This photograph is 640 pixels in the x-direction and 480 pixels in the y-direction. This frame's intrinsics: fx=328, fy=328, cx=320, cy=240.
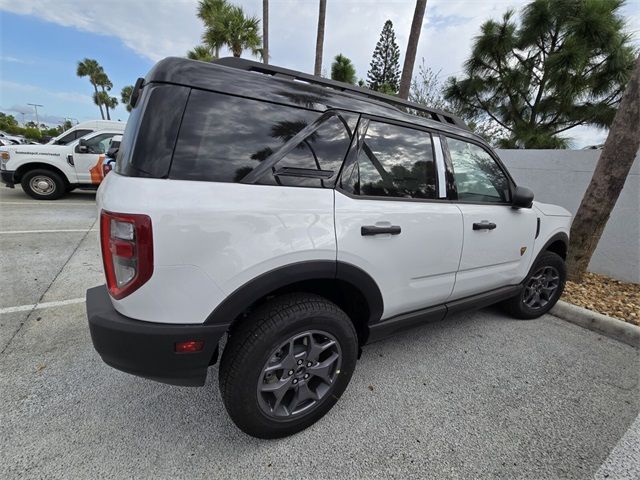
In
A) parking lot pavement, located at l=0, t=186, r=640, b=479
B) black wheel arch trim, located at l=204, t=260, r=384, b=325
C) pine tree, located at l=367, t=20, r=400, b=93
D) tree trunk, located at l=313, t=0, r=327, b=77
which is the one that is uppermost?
pine tree, located at l=367, t=20, r=400, b=93

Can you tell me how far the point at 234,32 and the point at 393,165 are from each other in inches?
657

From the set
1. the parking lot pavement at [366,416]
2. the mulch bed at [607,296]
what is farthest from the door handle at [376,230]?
the mulch bed at [607,296]

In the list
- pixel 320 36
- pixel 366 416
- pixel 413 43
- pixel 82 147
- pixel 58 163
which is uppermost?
pixel 320 36

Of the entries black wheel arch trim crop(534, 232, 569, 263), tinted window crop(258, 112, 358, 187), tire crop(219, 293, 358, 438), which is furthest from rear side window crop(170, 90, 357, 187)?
black wheel arch trim crop(534, 232, 569, 263)

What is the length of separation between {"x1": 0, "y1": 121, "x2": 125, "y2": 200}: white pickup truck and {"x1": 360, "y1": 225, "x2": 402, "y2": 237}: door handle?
8.94 meters

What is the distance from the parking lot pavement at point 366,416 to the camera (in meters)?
1.71

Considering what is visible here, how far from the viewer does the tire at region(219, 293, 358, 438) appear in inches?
64.4

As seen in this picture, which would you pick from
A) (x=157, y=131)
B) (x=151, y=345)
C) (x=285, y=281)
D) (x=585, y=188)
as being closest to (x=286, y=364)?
(x=285, y=281)

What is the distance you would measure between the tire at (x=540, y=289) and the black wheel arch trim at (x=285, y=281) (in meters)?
2.17

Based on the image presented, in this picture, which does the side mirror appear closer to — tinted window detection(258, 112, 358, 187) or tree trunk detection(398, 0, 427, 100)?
tree trunk detection(398, 0, 427, 100)

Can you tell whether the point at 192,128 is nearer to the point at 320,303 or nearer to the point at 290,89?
the point at 290,89

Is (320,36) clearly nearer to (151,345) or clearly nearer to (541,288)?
(541,288)

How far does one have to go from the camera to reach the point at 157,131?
1434mm

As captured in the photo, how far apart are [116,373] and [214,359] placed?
1.10 meters
